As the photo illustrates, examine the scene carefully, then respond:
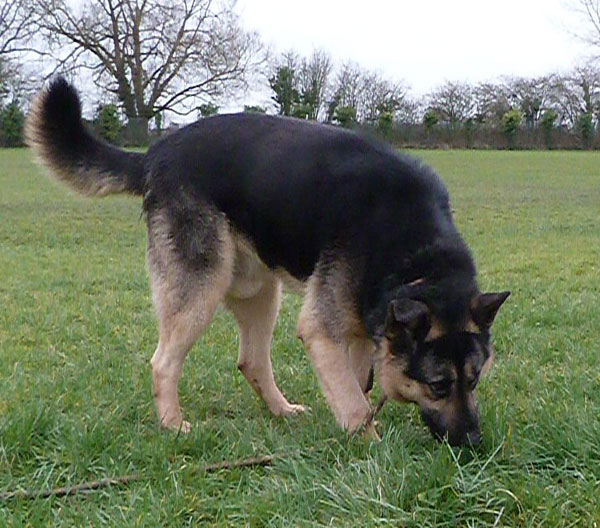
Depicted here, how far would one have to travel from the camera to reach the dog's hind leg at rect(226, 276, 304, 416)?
4.38 metres

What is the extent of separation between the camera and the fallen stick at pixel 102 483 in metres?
2.89

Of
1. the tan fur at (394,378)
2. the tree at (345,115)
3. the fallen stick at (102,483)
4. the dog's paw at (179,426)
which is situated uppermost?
the tree at (345,115)

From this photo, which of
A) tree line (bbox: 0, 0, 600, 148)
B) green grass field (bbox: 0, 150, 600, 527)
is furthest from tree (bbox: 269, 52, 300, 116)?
green grass field (bbox: 0, 150, 600, 527)

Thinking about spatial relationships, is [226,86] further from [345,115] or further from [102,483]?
[102,483]

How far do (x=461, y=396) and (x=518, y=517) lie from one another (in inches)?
30.5

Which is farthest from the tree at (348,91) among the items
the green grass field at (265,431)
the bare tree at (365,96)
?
the green grass field at (265,431)

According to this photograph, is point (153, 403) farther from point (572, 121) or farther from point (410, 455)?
point (572, 121)

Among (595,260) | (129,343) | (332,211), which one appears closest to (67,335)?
(129,343)

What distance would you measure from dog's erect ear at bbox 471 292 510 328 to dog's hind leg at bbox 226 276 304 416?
125 centimetres

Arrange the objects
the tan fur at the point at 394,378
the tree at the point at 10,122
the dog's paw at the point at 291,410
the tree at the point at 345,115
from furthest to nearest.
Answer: the tree at the point at 345,115 < the tree at the point at 10,122 < the dog's paw at the point at 291,410 < the tan fur at the point at 394,378

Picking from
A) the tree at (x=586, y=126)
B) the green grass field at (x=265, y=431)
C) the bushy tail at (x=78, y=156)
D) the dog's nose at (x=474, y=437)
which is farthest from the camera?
the tree at (x=586, y=126)

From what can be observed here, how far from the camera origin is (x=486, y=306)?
11.1 ft

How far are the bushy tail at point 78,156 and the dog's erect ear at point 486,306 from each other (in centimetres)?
198

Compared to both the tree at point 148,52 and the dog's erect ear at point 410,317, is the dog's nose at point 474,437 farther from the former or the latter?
the tree at point 148,52
